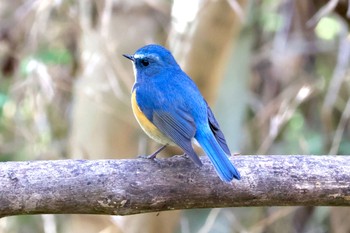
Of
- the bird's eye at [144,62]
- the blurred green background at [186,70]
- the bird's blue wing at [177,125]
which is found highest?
the bird's eye at [144,62]

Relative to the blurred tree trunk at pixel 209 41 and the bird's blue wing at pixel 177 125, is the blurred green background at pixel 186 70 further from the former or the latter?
the bird's blue wing at pixel 177 125

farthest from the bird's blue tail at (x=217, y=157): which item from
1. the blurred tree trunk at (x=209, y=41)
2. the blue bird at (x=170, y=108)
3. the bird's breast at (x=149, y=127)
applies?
the blurred tree trunk at (x=209, y=41)

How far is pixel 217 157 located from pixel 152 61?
84cm

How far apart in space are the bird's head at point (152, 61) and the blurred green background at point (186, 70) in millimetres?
509

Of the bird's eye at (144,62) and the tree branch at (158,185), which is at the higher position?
the bird's eye at (144,62)

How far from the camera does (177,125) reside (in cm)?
293

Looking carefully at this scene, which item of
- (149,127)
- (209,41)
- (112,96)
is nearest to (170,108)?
(149,127)

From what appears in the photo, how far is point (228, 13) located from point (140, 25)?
0.66 meters

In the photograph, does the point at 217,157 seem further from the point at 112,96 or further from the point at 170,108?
the point at 112,96

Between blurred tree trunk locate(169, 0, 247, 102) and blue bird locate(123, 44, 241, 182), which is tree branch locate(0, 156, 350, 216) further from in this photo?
blurred tree trunk locate(169, 0, 247, 102)

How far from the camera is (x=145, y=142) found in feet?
14.6

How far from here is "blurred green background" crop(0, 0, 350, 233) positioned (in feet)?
13.7

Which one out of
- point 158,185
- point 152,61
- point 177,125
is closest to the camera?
point 158,185

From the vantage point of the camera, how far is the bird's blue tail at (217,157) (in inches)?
95.7
